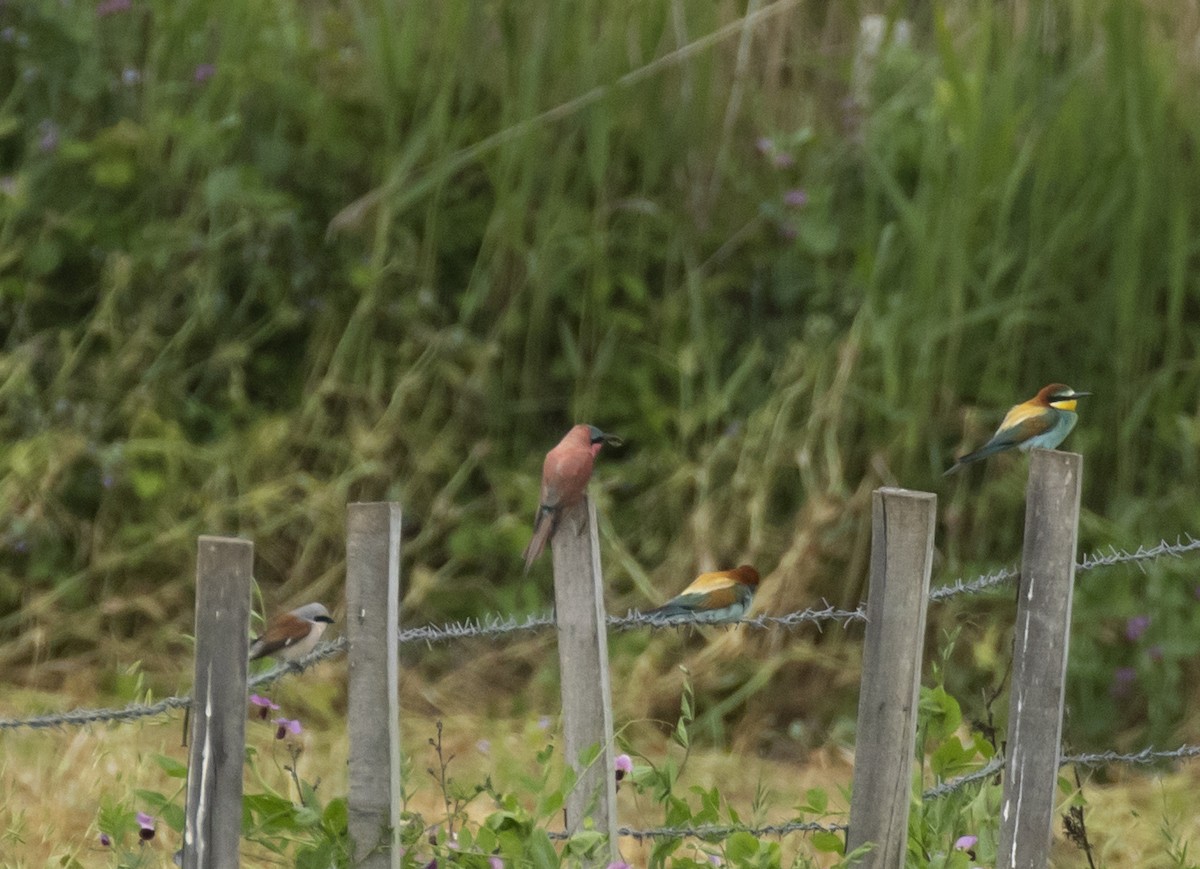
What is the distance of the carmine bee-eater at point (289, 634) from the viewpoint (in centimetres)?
252

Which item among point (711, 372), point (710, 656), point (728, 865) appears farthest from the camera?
point (711, 372)

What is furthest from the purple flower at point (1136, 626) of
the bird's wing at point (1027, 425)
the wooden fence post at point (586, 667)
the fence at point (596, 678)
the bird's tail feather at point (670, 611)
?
the wooden fence post at point (586, 667)

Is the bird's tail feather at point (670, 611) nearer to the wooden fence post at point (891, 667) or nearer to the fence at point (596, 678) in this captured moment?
the fence at point (596, 678)

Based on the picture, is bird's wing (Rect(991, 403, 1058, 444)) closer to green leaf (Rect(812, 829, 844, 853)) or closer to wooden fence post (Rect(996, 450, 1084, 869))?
wooden fence post (Rect(996, 450, 1084, 869))

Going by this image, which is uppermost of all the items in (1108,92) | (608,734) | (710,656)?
(1108,92)

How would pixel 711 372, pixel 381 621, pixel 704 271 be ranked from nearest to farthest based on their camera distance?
pixel 381 621
pixel 711 372
pixel 704 271

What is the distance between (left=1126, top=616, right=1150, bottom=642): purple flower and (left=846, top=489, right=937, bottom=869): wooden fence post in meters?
1.76

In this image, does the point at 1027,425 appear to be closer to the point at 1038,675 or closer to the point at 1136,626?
the point at 1038,675

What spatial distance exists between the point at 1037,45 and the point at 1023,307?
2.48 ft

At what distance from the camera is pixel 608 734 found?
2.51 metres

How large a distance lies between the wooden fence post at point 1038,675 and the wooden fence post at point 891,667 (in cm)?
22

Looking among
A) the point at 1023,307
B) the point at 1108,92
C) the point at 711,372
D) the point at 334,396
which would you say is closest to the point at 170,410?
the point at 334,396

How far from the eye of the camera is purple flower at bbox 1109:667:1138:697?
4.26 metres

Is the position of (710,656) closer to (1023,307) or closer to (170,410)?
(1023,307)
